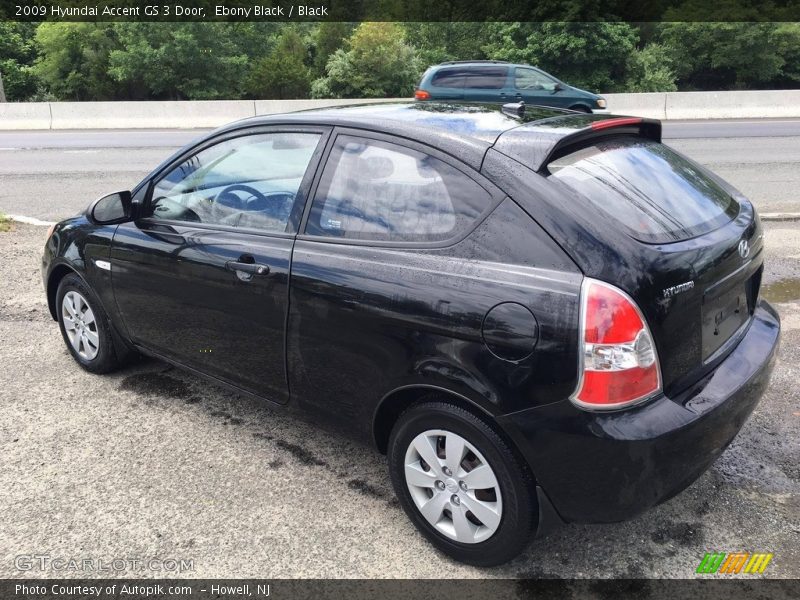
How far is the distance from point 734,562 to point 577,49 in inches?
1328

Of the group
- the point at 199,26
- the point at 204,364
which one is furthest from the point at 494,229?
the point at 199,26

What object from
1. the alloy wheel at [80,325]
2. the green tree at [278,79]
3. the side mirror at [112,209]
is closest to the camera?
the side mirror at [112,209]

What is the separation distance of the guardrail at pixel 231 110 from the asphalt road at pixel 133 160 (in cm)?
185

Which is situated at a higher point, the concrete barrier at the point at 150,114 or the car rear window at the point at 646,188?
the concrete barrier at the point at 150,114

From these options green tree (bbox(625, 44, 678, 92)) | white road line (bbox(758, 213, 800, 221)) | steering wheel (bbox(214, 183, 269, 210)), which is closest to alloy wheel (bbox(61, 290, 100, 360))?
steering wheel (bbox(214, 183, 269, 210))

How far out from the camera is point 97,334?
418 cm

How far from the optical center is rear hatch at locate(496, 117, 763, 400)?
229 cm

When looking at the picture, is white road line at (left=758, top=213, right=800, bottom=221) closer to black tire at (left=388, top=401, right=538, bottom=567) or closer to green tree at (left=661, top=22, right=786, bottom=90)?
black tire at (left=388, top=401, right=538, bottom=567)

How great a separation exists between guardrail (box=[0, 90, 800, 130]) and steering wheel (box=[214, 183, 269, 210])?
18802 mm

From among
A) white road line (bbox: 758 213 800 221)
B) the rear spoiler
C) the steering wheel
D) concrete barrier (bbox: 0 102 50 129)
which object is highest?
concrete barrier (bbox: 0 102 50 129)

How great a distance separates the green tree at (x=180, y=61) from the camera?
34.2m

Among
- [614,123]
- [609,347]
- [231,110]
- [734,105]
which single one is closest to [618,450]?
[609,347]

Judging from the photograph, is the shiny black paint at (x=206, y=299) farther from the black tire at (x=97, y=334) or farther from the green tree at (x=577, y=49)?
the green tree at (x=577, y=49)

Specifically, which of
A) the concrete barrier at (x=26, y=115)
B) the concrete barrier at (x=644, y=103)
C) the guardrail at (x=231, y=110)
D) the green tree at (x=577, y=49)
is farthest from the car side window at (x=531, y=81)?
the green tree at (x=577, y=49)
